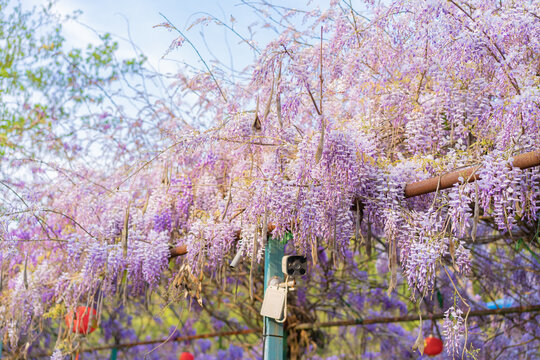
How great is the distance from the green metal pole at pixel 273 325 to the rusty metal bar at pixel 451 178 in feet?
2.93

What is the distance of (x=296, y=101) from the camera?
11.2 feet

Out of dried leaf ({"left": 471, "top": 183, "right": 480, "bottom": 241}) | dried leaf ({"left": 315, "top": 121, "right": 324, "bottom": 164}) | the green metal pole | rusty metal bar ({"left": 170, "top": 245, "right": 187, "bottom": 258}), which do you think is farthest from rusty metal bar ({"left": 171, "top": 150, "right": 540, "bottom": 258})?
rusty metal bar ({"left": 170, "top": 245, "right": 187, "bottom": 258})

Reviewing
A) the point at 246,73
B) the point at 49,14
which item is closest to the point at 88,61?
the point at 49,14

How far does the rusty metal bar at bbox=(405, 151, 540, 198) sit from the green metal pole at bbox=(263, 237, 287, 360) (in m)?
0.89

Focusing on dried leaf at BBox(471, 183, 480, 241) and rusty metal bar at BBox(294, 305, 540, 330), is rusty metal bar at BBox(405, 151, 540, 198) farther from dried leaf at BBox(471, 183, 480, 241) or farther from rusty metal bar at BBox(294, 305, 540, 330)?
rusty metal bar at BBox(294, 305, 540, 330)

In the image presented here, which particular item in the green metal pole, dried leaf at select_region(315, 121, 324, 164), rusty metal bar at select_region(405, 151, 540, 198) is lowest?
the green metal pole

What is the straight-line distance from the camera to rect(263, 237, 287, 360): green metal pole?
337cm

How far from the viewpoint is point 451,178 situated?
2791 millimetres

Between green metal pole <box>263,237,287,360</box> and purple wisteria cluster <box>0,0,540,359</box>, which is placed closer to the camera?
purple wisteria cluster <box>0,0,540,359</box>

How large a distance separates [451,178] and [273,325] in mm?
1326

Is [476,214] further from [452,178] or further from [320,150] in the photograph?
[320,150]

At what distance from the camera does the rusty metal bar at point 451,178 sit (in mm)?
2558

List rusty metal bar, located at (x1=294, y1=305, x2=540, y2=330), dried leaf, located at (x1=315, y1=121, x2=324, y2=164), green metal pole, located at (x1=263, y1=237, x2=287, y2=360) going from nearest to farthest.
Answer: dried leaf, located at (x1=315, y1=121, x2=324, y2=164), green metal pole, located at (x1=263, y1=237, x2=287, y2=360), rusty metal bar, located at (x1=294, y1=305, x2=540, y2=330)

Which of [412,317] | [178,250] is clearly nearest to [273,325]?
[178,250]
